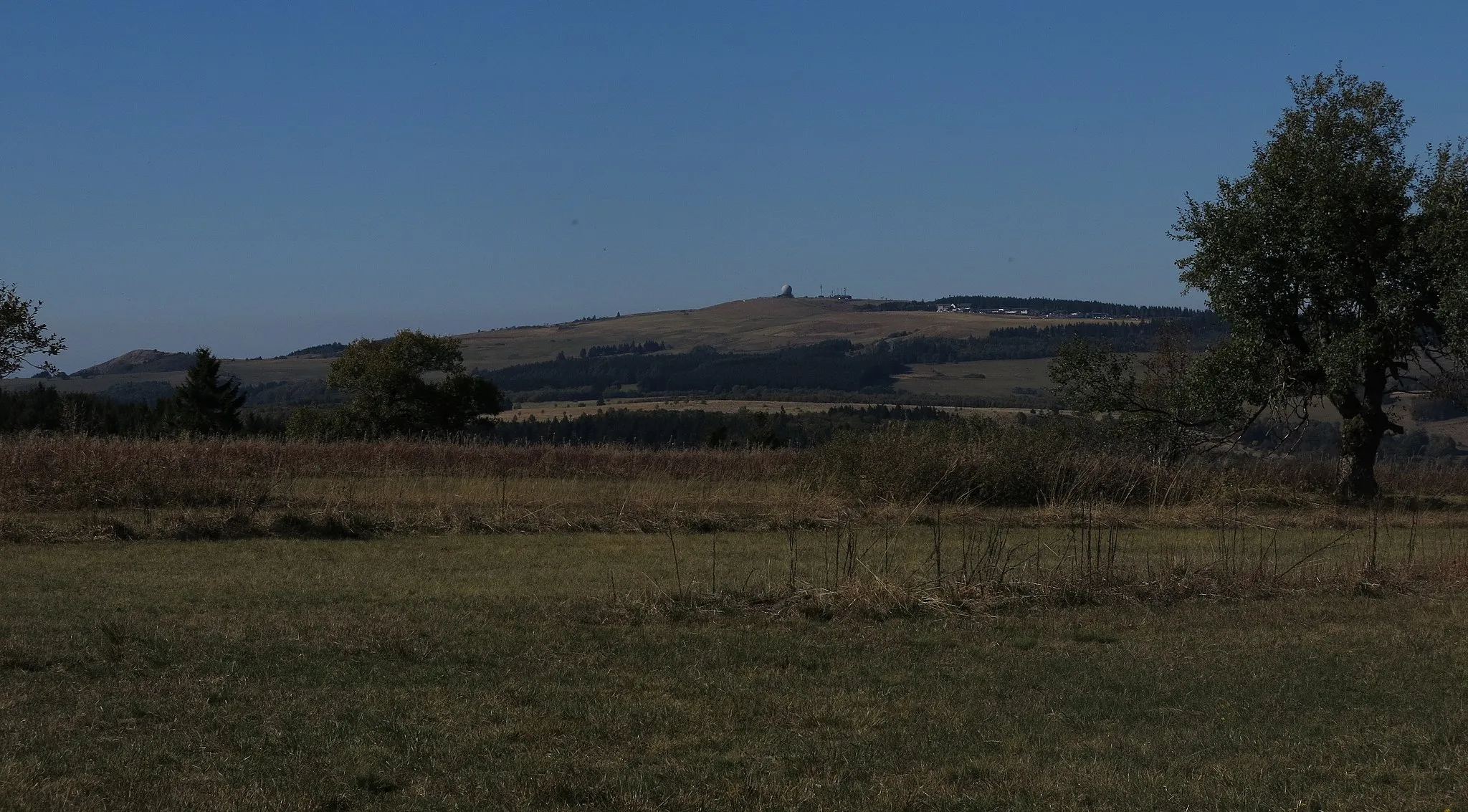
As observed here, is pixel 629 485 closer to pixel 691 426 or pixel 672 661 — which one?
pixel 672 661

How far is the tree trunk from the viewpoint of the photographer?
1204 inches

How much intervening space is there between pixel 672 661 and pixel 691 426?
66.1 m

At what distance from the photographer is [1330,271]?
2833 cm

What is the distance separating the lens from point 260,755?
305 inches

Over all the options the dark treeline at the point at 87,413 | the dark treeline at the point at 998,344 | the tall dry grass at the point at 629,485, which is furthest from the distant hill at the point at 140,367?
the tall dry grass at the point at 629,485

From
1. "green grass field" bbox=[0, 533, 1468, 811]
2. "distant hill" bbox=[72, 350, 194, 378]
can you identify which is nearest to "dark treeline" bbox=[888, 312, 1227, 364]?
"distant hill" bbox=[72, 350, 194, 378]

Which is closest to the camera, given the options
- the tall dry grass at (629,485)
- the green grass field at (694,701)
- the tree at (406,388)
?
the green grass field at (694,701)

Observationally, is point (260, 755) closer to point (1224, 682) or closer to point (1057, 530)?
point (1224, 682)

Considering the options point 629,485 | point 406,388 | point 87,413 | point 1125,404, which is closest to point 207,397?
point 87,413

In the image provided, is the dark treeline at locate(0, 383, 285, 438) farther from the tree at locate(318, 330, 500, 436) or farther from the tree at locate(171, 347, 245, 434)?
the tree at locate(318, 330, 500, 436)

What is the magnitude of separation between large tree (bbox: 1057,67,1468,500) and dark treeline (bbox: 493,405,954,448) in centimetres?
1872

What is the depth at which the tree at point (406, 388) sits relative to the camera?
52656mm

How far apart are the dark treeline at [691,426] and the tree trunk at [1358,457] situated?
1916 centimetres

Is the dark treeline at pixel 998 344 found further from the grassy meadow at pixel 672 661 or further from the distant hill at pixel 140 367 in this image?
the grassy meadow at pixel 672 661
